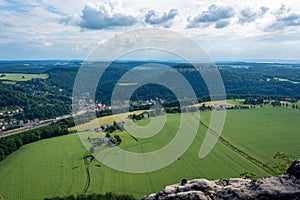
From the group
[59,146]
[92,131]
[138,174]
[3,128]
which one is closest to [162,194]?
[138,174]

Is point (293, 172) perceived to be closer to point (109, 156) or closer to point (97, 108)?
point (109, 156)

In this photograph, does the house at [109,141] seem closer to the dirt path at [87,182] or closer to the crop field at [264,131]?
the dirt path at [87,182]

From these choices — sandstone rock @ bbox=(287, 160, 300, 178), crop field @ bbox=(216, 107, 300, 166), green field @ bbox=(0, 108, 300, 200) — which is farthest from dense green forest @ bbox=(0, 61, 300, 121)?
sandstone rock @ bbox=(287, 160, 300, 178)

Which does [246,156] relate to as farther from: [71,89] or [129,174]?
[71,89]

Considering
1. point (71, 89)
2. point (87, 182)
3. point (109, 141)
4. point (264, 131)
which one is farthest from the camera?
point (71, 89)

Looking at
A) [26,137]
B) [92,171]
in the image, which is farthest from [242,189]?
[26,137]

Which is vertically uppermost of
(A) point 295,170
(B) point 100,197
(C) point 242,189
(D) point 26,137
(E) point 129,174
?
(A) point 295,170

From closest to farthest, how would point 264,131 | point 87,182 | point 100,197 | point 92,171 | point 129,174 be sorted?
1. point 100,197
2. point 87,182
3. point 129,174
4. point 92,171
5. point 264,131
